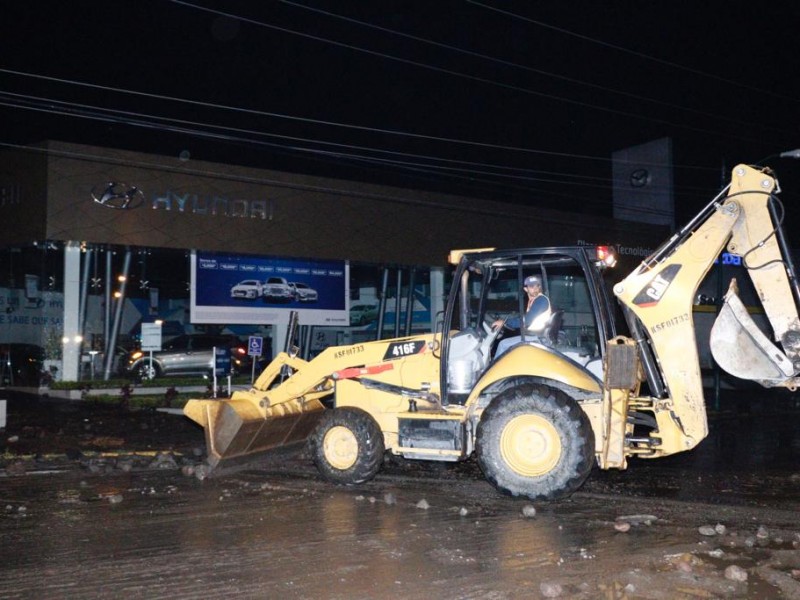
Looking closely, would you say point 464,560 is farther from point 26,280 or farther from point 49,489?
point 26,280

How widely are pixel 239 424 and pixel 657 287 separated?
5.44 meters

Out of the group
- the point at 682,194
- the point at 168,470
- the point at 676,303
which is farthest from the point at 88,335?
the point at 682,194

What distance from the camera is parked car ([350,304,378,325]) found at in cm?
2850

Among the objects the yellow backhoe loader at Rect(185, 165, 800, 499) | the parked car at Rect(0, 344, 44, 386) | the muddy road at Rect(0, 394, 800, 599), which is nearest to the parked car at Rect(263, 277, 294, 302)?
the parked car at Rect(0, 344, 44, 386)

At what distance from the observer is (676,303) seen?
8.80 meters

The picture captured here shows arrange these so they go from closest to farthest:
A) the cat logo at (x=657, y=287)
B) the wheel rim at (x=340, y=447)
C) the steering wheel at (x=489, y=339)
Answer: the cat logo at (x=657, y=287) < the steering wheel at (x=489, y=339) < the wheel rim at (x=340, y=447)

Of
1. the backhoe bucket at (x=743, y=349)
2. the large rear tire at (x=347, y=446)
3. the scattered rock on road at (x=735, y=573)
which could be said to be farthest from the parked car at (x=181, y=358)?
the scattered rock on road at (x=735, y=573)

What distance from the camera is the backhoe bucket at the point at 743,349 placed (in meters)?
8.67

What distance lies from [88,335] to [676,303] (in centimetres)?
1837

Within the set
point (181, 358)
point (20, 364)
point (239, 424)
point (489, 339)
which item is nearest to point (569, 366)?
point (489, 339)

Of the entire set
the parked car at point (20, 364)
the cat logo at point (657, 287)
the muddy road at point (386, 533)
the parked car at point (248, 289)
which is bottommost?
the muddy road at point (386, 533)

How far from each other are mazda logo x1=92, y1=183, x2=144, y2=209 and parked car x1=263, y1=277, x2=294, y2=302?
4.98m

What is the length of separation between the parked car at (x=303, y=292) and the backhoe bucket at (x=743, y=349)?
1810cm

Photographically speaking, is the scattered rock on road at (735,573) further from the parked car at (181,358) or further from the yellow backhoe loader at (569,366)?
the parked car at (181,358)
